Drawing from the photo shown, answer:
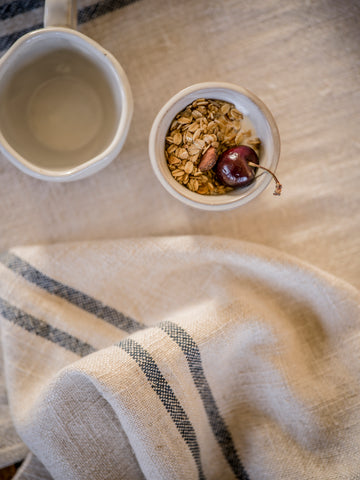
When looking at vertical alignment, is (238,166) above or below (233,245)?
above

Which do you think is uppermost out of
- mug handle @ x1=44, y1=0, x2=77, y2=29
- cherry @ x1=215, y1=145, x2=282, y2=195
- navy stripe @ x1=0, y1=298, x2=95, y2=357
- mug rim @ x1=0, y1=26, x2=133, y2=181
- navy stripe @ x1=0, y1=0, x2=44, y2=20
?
navy stripe @ x1=0, y1=0, x2=44, y2=20

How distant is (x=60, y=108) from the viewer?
542 millimetres

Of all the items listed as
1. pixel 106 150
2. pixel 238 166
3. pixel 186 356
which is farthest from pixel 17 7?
pixel 186 356

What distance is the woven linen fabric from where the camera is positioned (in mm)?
523

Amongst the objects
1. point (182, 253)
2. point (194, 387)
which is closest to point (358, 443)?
point (194, 387)

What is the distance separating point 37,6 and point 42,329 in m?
0.45

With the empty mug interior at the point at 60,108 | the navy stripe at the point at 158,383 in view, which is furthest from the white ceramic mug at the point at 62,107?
the navy stripe at the point at 158,383

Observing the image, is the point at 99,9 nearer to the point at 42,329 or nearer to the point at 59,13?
the point at 59,13

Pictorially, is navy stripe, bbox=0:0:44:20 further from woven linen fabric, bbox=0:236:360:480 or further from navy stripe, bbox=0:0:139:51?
woven linen fabric, bbox=0:236:360:480

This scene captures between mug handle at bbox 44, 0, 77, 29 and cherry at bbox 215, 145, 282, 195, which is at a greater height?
mug handle at bbox 44, 0, 77, 29

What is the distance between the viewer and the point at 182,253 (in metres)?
0.56

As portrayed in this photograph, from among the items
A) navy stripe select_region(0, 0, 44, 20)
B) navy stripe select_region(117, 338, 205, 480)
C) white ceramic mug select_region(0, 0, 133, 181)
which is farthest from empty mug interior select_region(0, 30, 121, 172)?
navy stripe select_region(117, 338, 205, 480)

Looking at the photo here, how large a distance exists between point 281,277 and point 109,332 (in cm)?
25

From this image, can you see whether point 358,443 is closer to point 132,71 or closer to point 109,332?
point 109,332
